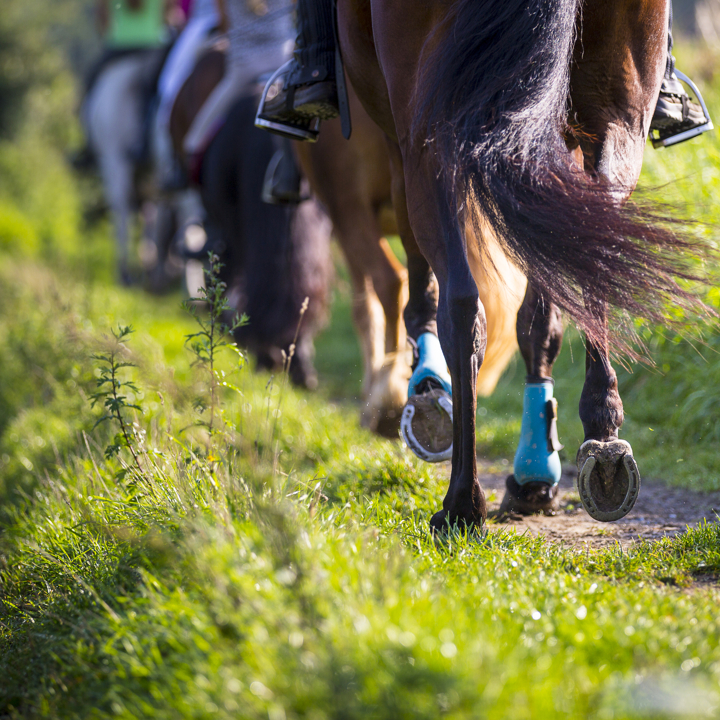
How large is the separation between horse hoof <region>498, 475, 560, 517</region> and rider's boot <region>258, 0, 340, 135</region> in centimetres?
156

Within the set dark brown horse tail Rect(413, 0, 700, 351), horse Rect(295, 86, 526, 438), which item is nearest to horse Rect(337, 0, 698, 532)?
dark brown horse tail Rect(413, 0, 700, 351)

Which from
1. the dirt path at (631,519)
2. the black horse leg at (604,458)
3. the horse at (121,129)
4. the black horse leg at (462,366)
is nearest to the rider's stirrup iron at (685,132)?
the black horse leg at (604,458)

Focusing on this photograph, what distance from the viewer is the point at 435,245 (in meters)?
2.13

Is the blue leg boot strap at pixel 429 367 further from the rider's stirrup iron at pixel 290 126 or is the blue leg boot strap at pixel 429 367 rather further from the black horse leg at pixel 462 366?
the rider's stirrup iron at pixel 290 126

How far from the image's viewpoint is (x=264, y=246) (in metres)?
4.96

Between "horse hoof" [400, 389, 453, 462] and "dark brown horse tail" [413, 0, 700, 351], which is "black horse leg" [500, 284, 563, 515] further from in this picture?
"dark brown horse tail" [413, 0, 700, 351]

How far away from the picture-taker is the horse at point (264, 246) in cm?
488

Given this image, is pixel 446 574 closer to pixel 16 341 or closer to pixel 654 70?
pixel 654 70

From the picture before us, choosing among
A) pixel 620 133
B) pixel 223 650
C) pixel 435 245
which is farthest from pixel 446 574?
pixel 620 133

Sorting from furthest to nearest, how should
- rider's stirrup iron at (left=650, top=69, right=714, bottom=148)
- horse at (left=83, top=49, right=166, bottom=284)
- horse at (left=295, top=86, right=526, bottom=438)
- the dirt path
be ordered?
1. horse at (left=83, top=49, right=166, bottom=284)
2. horse at (left=295, top=86, right=526, bottom=438)
3. rider's stirrup iron at (left=650, top=69, right=714, bottom=148)
4. the dirt path

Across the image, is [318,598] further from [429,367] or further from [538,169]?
[429,367]

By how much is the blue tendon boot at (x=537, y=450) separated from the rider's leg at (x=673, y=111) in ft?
3.18

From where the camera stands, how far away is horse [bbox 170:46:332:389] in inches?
192

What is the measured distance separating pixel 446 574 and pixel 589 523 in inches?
38.4
